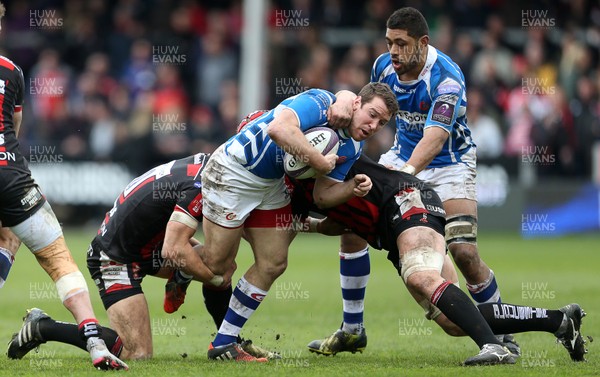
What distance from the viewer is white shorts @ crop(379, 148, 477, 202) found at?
916 centimetres

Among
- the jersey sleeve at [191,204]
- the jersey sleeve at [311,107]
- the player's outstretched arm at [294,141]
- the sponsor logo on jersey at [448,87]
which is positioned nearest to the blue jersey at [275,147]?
the jersey sleeve at [311,107]

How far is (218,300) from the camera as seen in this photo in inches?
353

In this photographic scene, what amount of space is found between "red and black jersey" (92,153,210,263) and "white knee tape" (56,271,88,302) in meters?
0.81

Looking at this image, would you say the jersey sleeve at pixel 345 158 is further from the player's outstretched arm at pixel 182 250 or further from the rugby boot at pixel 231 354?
the rugby boot at pixel 231 354

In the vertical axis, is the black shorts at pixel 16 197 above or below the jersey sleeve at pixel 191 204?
above

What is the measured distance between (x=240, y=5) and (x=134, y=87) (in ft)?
11.8

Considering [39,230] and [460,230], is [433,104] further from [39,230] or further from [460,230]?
[39,230]

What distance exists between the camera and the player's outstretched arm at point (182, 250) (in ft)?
26.8

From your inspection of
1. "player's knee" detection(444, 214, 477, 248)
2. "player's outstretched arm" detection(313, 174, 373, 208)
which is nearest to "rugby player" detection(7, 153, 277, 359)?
"player's outstretched arm" detection(313, 174, 373, 208)

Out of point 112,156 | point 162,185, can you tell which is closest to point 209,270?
point 162,185

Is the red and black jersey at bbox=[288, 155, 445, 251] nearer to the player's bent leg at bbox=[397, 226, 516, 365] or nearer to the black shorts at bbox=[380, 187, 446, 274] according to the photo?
the black shorts at bbox=[380, 187, 446, 274]

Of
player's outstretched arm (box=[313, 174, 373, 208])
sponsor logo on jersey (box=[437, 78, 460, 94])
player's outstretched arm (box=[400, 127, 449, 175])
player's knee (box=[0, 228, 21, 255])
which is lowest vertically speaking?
player's knee (box=[0, 228, 21, 255])

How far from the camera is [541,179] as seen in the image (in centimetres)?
2059

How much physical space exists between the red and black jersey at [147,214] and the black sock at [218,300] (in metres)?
0.65
